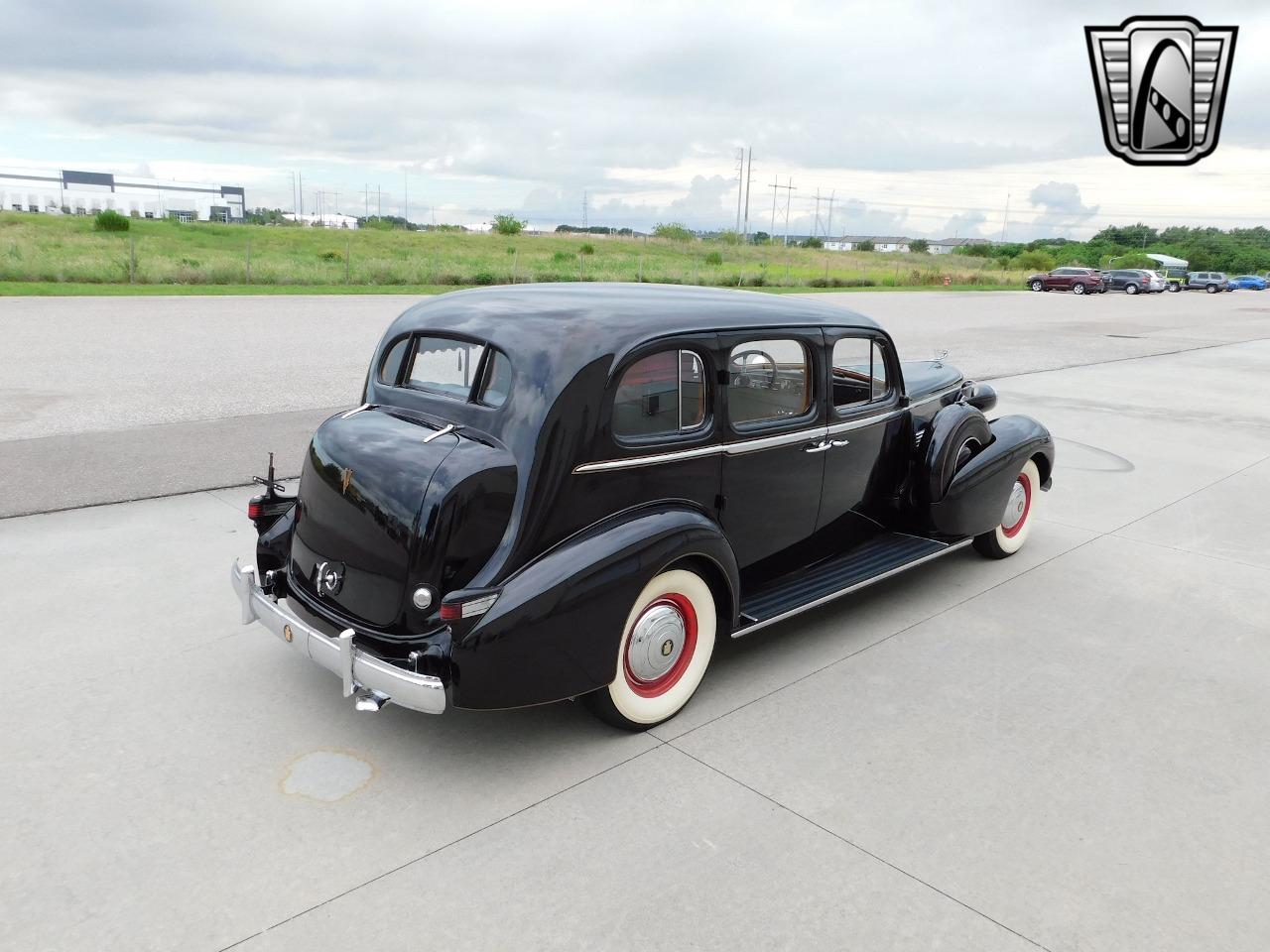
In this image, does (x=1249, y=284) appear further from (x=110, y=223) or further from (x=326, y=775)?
(x=326, y=775)

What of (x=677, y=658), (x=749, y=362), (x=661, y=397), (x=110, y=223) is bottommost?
(x=677, y=658)

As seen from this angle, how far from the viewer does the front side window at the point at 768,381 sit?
163 inches

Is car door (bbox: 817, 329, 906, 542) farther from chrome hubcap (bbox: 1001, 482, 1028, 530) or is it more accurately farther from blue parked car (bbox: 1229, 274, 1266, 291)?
blue parked car (bbox: 1229, 274, 1266, 291)

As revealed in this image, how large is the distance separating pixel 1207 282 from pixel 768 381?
62.7m

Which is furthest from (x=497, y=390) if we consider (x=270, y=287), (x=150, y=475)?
(x=270, y=287)

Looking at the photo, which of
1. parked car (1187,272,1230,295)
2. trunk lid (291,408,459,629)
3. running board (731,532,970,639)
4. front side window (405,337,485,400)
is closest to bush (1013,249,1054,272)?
parked car (1187,272,1230,295)

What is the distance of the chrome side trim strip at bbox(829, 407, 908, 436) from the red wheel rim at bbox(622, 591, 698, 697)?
4.25 ft

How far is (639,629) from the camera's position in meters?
3.67

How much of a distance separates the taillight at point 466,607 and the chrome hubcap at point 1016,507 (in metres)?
3.86

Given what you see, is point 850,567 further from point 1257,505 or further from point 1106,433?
point 1106,433

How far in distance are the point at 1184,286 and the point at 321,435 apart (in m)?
64.9

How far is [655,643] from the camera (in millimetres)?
3717

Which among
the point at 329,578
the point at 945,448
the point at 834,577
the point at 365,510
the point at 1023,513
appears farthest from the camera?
the point at 1023,513

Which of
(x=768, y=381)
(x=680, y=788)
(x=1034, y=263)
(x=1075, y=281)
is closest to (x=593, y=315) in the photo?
(x=768, y=381)
